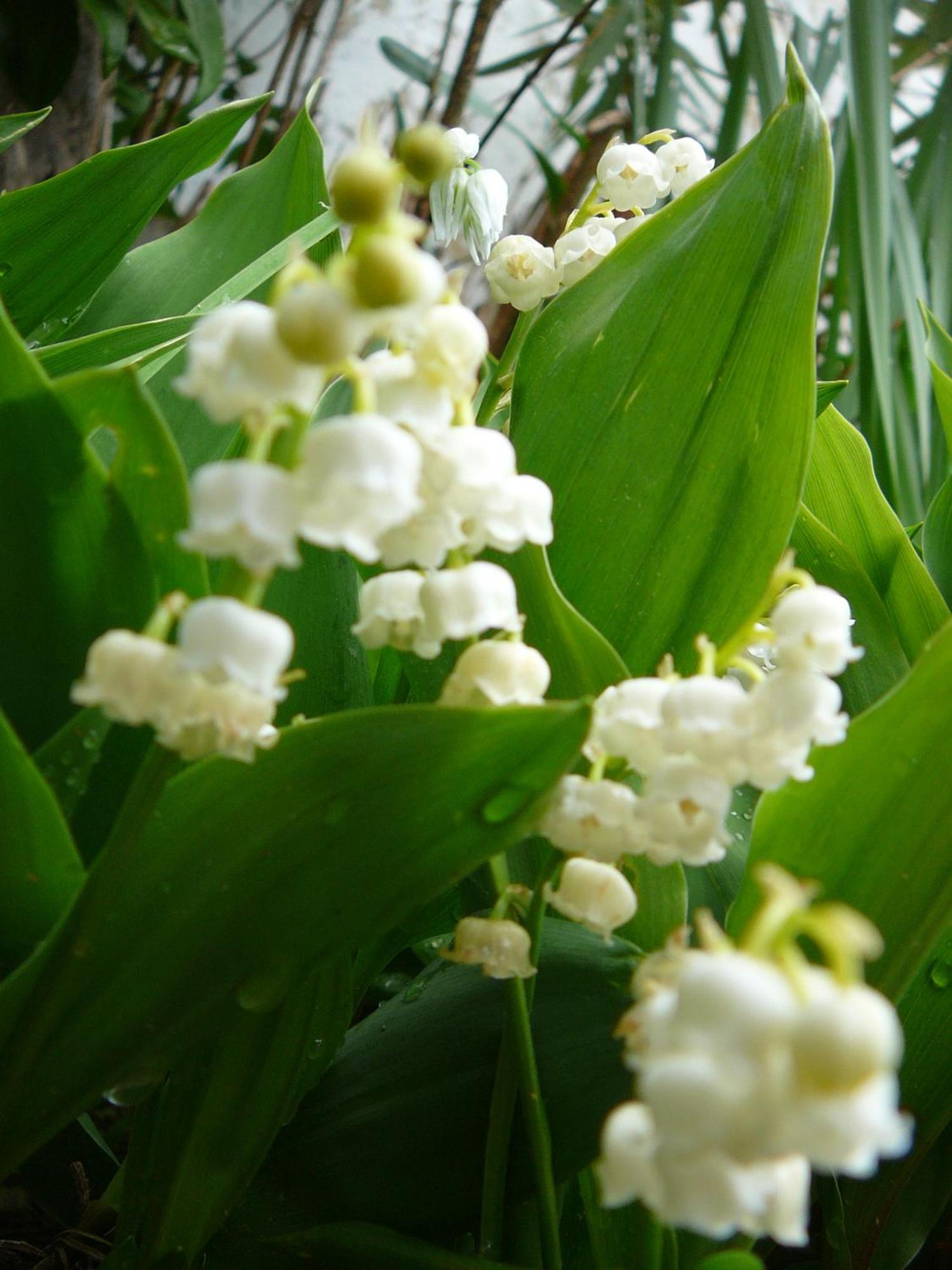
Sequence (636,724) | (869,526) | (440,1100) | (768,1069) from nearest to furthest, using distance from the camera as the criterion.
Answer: (768,1069) < (636,724) < (440,1100) < (869,526)

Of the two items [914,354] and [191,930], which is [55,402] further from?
[914,354]

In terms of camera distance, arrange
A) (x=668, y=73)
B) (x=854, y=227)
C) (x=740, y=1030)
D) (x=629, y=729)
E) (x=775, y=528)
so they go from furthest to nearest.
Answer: (x=668, y=73)
(x=854, y=227)
(x=775, y=528)
(x=629, y=729)
(x=740, y=1030)

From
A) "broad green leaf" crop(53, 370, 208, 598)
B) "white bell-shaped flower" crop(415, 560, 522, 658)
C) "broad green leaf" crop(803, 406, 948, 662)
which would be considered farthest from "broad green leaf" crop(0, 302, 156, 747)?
"broad green leaf" crop(803, 406, 948, 662)

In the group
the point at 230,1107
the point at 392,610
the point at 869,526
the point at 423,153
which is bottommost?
the point at 230,1107

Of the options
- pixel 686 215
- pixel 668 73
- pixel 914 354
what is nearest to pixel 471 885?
pixel 686 215

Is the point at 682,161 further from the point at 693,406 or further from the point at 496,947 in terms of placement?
the point at 496,947

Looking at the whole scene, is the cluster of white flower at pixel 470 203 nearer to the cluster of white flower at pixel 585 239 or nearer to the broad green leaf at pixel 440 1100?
the cluster of white flower at pixel 585 239

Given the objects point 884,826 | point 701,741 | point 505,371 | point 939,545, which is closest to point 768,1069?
point 701,741
